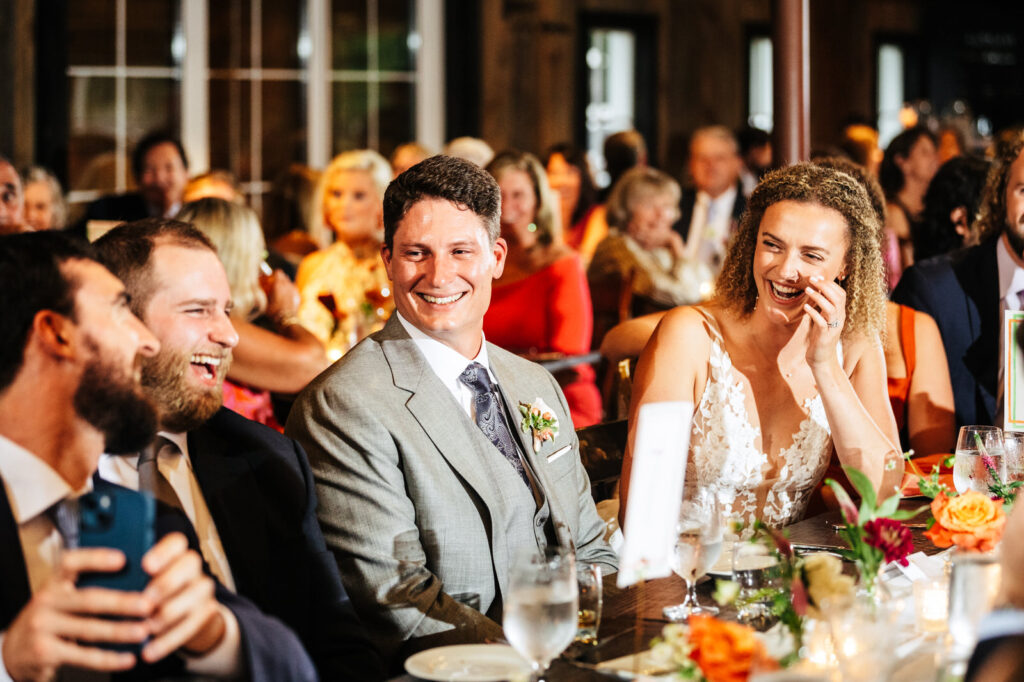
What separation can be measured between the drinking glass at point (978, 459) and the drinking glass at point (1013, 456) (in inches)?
0.6

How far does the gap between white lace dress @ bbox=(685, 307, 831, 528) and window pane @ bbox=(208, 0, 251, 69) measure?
4.94m

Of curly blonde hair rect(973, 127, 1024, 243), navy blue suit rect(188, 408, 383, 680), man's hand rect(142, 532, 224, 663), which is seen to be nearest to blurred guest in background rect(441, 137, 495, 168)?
curly blonde hair rect(973, 127, 1024, 243)

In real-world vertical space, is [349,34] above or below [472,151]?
above

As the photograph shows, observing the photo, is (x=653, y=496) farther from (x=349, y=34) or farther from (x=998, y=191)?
(x=349, y=34)

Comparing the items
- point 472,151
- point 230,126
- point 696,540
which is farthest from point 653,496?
point 230,126

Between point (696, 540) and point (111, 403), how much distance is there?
91 cm

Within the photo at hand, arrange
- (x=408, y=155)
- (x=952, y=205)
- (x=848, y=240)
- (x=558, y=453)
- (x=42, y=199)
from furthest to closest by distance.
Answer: (x=408, y=155) → (x=42, y=199) → (x=952, y=205) → (x=848, y=240) → (x=558, y=453)

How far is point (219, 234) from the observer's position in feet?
11.8

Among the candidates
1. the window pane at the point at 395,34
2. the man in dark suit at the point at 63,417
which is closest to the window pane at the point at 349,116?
the window pane at the point at 395,34

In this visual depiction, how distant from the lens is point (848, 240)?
283 cm

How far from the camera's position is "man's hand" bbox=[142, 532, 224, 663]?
1.38m

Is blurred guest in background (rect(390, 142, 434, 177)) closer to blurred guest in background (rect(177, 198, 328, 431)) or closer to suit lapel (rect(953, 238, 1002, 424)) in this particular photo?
blurred guest in background (rect(177, 198, 328, 431))

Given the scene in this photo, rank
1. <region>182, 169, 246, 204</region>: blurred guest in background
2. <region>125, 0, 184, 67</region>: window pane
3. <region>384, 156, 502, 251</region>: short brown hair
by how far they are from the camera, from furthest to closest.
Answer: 1. <region>125, 0, 184, 67</region>: window pane
2. <region>182, 169, 246, 204</region>: blurred guest in background
3. <region>384, 156, 502, 251</region>: short brown hair

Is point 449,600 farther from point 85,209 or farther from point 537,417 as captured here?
point 85,209
